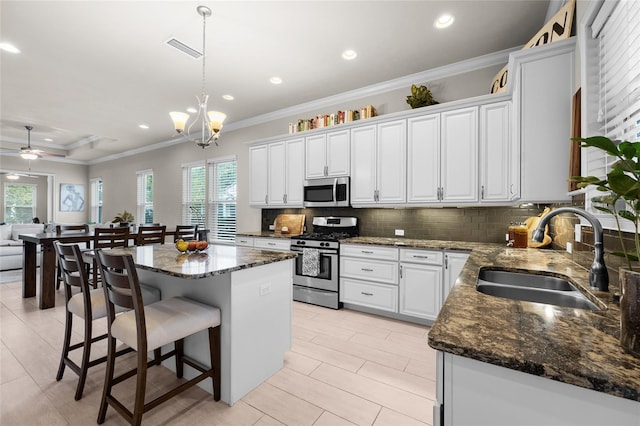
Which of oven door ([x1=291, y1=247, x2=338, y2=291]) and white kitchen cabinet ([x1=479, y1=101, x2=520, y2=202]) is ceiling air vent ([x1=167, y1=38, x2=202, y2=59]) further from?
white kitchen cabinet ([x1=479, y1=101, x2=520, y2=202])

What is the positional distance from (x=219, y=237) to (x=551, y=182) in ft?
18.0

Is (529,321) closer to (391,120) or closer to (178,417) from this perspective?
(178,417)

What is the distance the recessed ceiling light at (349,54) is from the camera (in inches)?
125

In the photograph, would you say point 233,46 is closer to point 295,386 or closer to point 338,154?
point 338,154

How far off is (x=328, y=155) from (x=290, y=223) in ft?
4.38

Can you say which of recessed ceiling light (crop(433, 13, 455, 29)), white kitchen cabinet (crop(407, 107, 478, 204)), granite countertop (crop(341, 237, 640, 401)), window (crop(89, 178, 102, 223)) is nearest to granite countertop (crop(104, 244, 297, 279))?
granite countertop (crop(341, 237, 640, 401))

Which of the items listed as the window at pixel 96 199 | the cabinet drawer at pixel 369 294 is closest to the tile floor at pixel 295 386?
the cabinet drawer at pixel 369 294

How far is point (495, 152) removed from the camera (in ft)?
9.82

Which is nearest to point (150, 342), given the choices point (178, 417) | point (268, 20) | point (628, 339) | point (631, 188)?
point (178, 417)

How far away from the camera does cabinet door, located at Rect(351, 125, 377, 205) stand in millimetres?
3777

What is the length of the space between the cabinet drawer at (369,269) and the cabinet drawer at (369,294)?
7 centimetres

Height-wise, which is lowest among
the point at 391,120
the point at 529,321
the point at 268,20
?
the point at 529,321

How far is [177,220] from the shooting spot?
673cm

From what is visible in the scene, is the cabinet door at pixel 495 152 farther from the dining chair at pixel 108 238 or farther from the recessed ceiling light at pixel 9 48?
the recessed ceiling light at pixel 9 48
